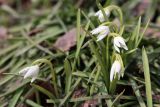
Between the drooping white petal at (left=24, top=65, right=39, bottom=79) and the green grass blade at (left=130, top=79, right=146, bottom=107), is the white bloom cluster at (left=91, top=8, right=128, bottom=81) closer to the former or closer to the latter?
the green grass blade at (left=130, top=79, right=146, bottom=107)

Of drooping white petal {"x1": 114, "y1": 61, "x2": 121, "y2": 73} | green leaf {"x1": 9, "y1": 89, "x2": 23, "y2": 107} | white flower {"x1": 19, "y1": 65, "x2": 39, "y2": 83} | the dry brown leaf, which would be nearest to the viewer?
drooping white petal {"x1": 114, "y1": 61, "x2": 121, "y2": 73}

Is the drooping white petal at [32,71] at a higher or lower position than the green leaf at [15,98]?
higher

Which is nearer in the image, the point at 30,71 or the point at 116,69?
the point at 116,69

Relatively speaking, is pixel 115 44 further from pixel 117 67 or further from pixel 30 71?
pixel 30 71

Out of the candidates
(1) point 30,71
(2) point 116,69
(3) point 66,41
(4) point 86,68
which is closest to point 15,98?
(1) point 30,71

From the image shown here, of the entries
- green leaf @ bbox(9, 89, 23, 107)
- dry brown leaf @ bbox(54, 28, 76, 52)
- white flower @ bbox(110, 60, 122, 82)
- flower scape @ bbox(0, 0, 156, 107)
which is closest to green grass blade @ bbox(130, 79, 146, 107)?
flower scape @ bbox(0, 0, 156, 107)

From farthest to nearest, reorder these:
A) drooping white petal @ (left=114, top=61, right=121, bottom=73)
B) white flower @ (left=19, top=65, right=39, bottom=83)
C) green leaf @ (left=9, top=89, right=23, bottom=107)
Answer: green leaf @ (left=9, top=89, right=23, bottom=107) → white flower @ (left=19, top=65, right=39, bottom=83) → drooping white petal @ (left=114, top=61, right=121, bottom=73)

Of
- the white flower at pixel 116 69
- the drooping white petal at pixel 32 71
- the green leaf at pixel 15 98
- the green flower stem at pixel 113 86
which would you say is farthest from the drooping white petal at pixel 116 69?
the green leaf at pixel 15 98

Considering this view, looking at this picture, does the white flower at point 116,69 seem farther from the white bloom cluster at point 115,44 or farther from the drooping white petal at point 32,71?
the drooping white petal at point 32,71

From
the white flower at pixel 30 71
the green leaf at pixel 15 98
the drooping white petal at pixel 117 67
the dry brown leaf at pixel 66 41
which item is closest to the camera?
the drooping white petal at pixel 117 67

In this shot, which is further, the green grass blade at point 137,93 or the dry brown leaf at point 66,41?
the dry brown leaf at point 66,41
